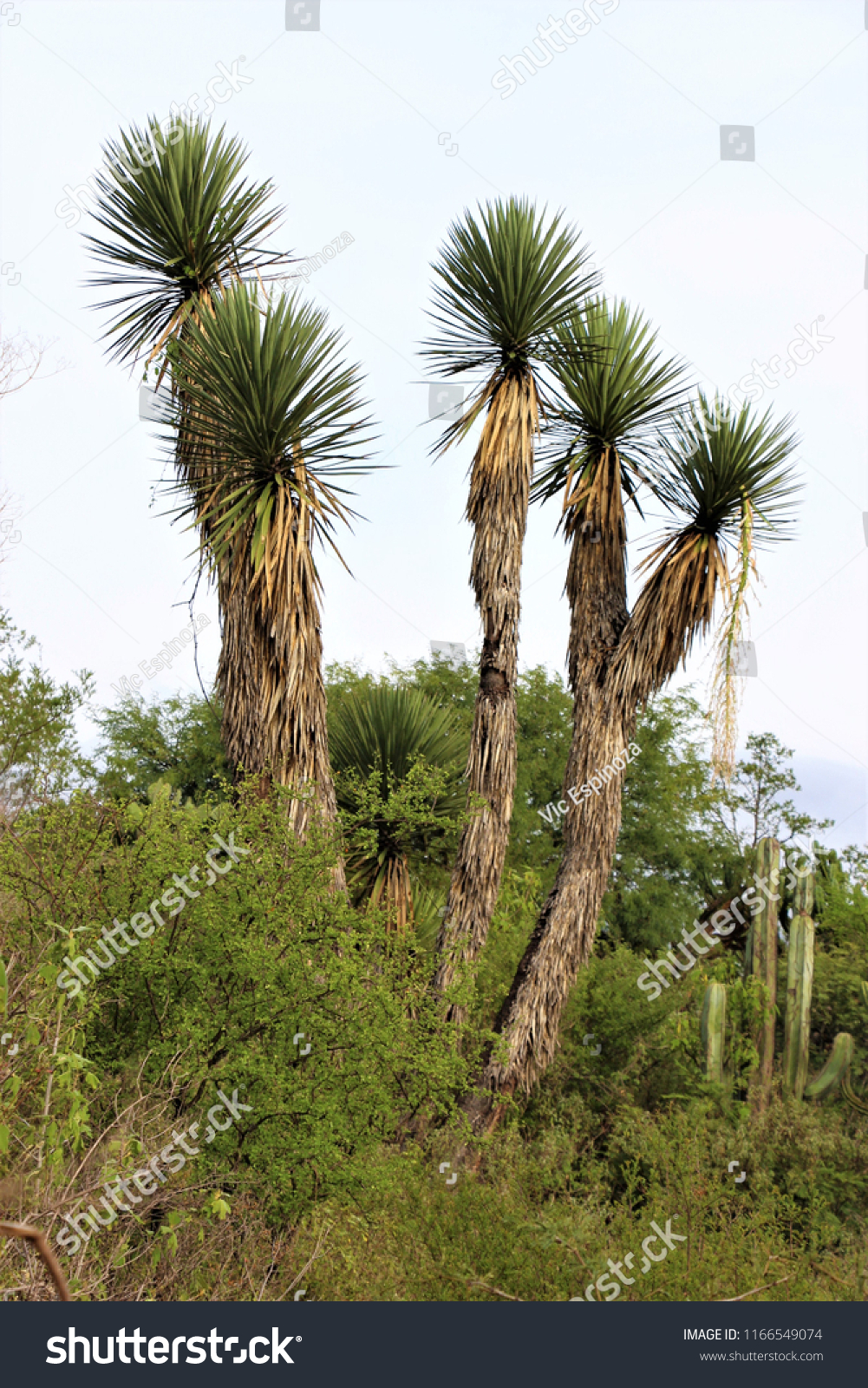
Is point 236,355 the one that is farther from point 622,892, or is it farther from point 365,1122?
point 622,892

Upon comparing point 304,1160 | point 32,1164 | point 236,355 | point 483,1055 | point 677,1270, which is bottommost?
point 32,1164

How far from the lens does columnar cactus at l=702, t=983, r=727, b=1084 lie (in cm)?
1112

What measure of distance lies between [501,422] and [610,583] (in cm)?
219

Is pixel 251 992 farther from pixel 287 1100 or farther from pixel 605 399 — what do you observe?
pixel 605 399

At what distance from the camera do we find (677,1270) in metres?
6.20

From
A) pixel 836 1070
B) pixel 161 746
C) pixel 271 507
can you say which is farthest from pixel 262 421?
pixel 161 746

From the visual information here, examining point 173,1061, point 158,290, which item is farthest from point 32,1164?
point 158,290

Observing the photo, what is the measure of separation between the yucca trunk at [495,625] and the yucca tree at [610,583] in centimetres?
76
